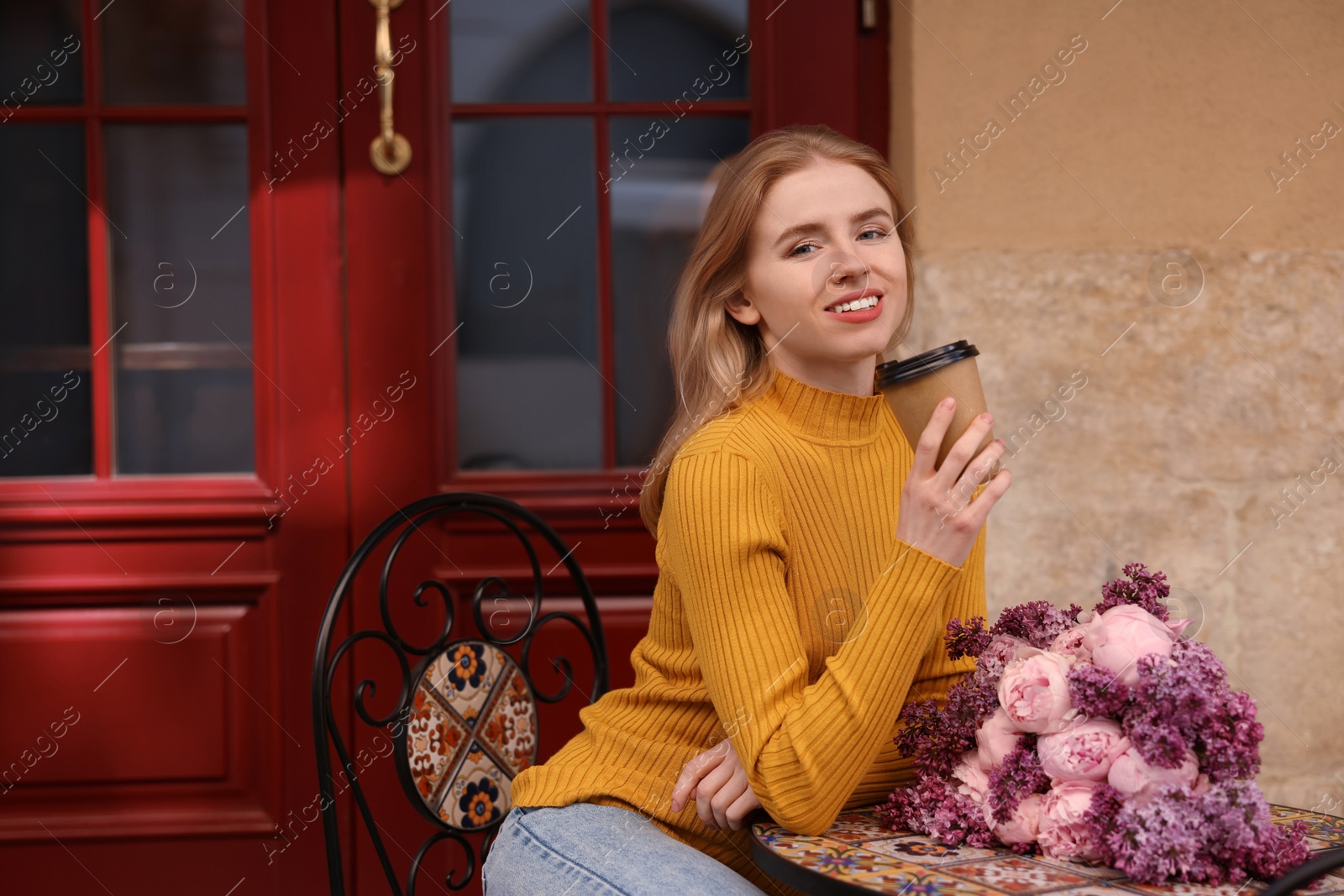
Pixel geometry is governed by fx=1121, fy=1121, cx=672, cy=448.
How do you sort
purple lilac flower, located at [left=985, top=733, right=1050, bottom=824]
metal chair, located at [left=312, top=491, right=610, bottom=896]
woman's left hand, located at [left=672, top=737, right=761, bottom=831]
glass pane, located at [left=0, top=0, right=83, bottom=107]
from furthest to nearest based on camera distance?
glass pane, located at [left=0, top=0, right=83, bottom=107] < metal chair, located at [left=312, top=491, right=610, bottom=896] < woman's left hand, located at [left=672, top=737, right=761, bottom=831] < purple lilac flower, located at [left=985, top=733, right=1050, bottom=824]

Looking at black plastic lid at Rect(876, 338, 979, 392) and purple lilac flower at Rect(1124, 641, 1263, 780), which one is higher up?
black plastic lid at Rect(876, 338, 979, 392)

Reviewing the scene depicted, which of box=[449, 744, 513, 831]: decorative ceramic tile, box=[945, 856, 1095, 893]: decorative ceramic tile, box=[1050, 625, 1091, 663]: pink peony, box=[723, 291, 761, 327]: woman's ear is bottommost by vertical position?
box=[449, 744, 513, 831]: decorative ceramic tile

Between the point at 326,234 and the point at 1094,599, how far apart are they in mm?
1887

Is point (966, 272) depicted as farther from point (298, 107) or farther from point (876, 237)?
point (298, 107)

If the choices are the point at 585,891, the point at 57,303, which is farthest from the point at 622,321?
the point at 585,891

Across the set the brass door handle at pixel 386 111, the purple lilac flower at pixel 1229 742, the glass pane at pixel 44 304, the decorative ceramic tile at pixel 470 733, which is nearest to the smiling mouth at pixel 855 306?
the purple lilac flower at pixel 1229 742

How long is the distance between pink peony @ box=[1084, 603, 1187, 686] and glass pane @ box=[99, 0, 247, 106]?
220cm

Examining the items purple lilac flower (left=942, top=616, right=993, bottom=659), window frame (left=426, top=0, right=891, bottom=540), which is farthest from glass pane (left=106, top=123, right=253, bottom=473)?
purple lilac flower (left=942, top=616, right=993, bottom=659)

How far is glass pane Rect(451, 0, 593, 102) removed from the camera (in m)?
2.56

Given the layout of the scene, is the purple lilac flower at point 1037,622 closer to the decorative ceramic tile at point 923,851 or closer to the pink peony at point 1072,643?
the pink peony at point 1072,643

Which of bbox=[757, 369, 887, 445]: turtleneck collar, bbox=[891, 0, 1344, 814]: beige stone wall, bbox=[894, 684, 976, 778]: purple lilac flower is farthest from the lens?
bbox=[891, 0, 1344, 814]: beige stone wall

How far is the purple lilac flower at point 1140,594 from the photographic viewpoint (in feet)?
4.09

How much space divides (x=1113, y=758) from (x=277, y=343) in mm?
2029

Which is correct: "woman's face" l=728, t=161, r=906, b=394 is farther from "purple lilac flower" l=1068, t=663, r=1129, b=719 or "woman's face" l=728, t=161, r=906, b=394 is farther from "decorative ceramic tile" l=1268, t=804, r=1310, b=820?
"decorative ceramic tile" l=1268, t=804, r=1310, b=820
